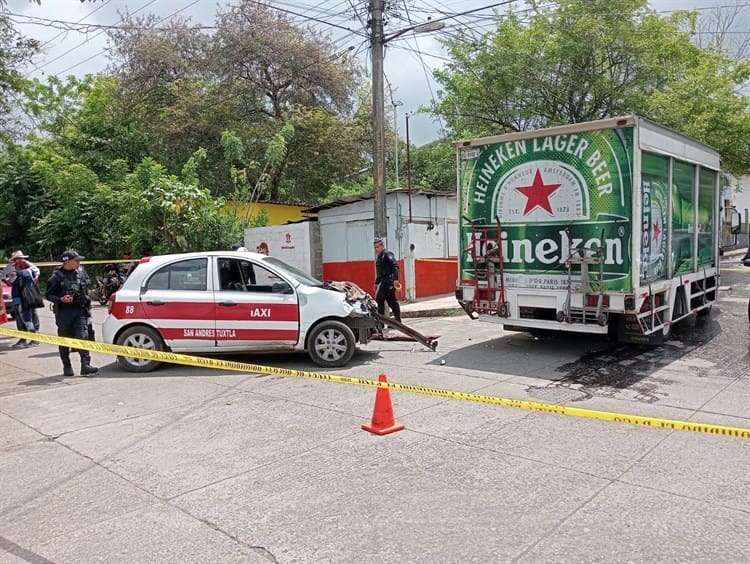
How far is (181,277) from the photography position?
8445mm

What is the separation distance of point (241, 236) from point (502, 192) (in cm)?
1231

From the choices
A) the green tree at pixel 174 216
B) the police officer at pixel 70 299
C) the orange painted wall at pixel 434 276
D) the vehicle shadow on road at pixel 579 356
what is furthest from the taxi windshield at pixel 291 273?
the green tree at pixel 174 216

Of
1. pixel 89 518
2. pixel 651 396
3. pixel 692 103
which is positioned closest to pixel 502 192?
pixel 651 396

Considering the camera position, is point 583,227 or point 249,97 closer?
point 583,227

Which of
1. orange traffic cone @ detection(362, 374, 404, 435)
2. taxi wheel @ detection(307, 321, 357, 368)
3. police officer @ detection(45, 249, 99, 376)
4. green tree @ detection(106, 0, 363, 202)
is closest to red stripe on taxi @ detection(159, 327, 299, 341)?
taxi wheel @ detection(307, 321, 357, 368)

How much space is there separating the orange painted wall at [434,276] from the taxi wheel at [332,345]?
7.79 meters

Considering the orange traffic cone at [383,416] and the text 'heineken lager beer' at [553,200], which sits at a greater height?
the text 'heineken lager beer' at [553,200]

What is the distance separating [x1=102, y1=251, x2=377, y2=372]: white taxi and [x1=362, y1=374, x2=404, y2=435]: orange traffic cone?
113 inches

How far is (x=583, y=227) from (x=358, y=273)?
29.8 ft

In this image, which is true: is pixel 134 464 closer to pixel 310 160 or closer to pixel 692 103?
pixel 692 103

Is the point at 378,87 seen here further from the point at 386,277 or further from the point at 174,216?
the point at 174,216

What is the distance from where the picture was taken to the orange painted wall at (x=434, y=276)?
16031mm

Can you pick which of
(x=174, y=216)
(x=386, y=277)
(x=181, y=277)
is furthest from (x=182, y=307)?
Answer: (x=174, y=216)

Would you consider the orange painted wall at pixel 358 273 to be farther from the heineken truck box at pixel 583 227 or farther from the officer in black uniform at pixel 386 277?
the heineken truck box at pixel 583 227
